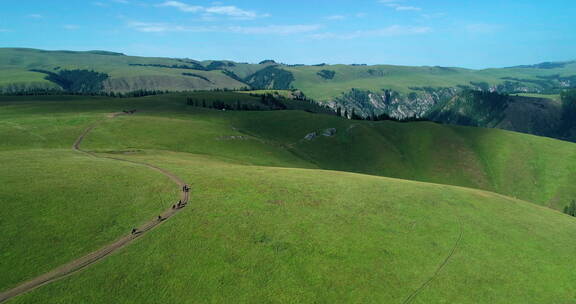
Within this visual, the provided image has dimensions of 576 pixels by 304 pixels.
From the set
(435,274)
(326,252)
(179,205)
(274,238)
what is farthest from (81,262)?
(435,274)

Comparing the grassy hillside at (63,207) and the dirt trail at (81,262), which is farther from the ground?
the grassy hillside at (63,207)

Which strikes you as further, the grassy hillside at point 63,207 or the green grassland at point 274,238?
the grassy hillside at point 63,207

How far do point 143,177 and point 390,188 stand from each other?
57701mm

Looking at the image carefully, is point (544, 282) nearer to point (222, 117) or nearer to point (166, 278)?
point (166, 278)

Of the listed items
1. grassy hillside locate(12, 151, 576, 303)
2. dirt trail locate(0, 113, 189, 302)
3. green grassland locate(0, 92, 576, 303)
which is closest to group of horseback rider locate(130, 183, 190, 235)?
dirt trail locate(0, 113, 189, 302)

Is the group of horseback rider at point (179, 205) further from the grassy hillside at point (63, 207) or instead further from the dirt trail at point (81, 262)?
the grassy hillside at point (63, 207)

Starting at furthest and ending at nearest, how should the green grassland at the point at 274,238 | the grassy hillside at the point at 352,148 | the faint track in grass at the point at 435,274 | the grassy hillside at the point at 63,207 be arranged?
1. the grassy hillside at the point at 352,148
2. the faint track in grass at the point at 435,274
3. the grassy hillside at the point at 63,207
4. the green grassland at the point at 274,238

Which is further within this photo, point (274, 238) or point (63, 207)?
point (63, 207)

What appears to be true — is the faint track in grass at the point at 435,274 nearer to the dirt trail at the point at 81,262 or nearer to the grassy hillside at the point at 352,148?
the dirt trail at the point at 81,262

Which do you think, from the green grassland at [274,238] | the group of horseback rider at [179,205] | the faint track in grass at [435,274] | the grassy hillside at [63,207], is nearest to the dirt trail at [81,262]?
the group of horseback rider at [179,205]

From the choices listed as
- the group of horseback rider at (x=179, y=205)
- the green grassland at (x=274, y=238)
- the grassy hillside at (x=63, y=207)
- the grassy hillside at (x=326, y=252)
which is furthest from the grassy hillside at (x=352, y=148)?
the grassy hillside at (x=326, y=252)

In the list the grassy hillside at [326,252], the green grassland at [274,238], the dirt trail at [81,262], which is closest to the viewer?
the dirt trail at [81,262]

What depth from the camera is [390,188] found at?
79.4 meters

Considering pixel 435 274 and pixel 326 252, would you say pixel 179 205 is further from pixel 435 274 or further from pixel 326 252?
pixel 435 274
